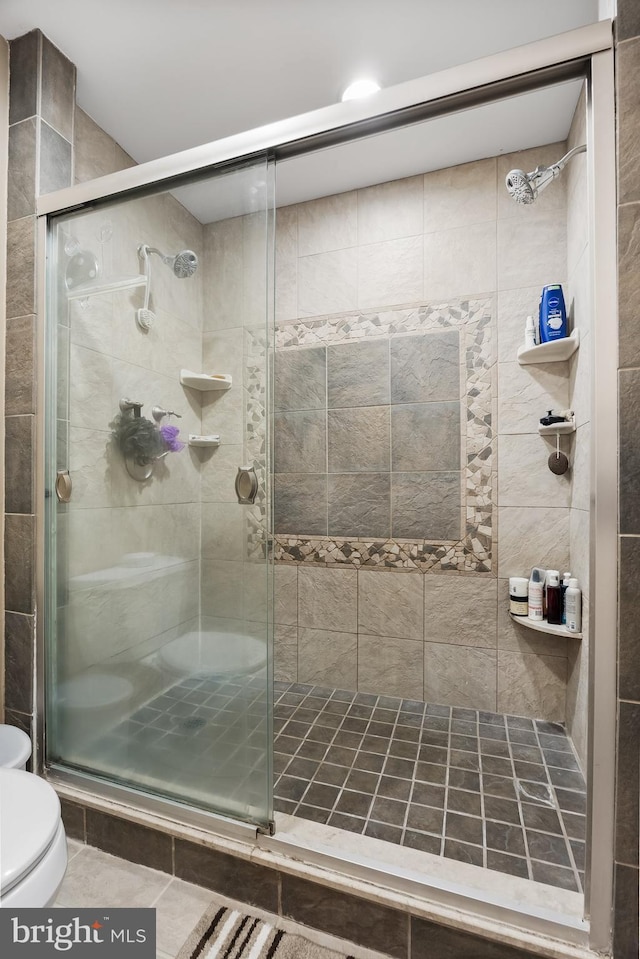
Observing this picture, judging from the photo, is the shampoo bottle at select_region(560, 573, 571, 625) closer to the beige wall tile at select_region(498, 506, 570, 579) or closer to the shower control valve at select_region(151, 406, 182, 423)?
A: the beige wall tile at select_region(498, 506, 570, 579)

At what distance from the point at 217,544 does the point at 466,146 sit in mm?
1958

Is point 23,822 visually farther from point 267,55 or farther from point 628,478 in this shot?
point 267,55

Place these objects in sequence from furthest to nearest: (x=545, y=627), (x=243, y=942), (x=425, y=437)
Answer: (x=425, y=437), (x=545, y=627), (x=243, y=942)

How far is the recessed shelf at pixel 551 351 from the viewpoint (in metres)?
1.75

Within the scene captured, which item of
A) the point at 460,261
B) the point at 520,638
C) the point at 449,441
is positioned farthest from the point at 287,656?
the point at 460,261

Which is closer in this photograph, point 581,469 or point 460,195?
point 581,469

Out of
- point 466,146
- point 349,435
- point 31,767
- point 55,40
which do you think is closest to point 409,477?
point 349,435

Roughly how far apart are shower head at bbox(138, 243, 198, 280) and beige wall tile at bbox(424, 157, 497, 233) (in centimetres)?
133

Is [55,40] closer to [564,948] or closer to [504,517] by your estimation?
[504,517]

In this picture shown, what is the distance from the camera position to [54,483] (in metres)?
1.49

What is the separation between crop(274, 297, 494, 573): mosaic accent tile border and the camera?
80.8 inches

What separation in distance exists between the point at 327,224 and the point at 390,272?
43 cm

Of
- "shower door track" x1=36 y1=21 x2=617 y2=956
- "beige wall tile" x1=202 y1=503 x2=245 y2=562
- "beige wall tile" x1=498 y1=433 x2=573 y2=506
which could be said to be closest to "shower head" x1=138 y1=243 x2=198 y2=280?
"shower door track" x1=36 y1=21 x2=617 y2=956

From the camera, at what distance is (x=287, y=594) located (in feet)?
7.79
